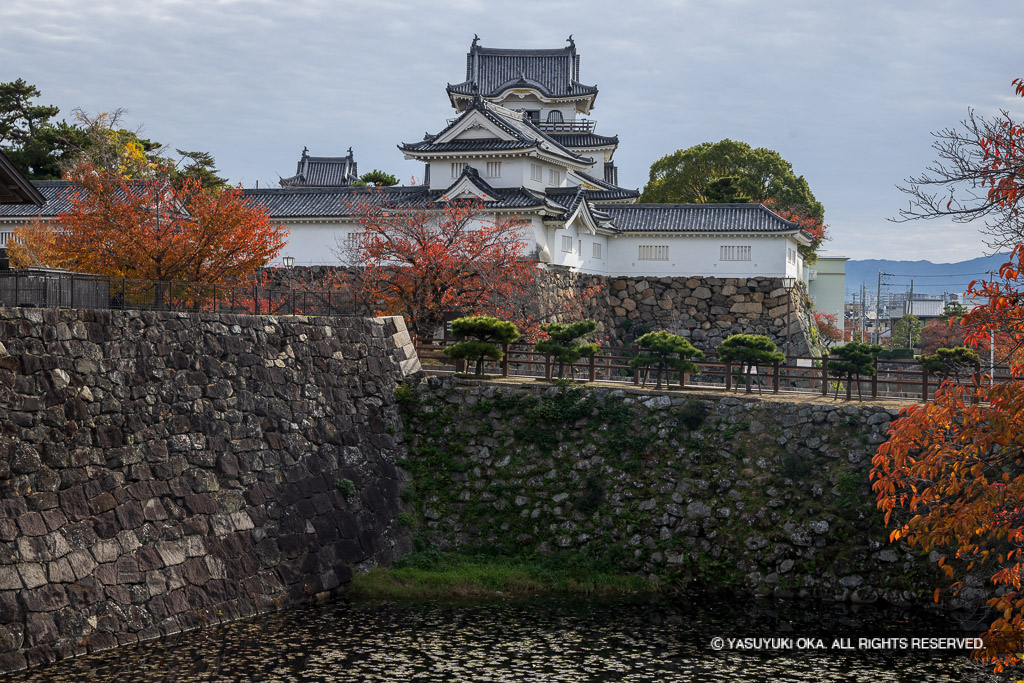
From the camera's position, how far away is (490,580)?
18.6 m

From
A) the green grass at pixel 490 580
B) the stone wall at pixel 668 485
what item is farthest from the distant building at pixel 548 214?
the green grass at pixel 490 580

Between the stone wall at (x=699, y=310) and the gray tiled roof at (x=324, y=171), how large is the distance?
31568 millimetres

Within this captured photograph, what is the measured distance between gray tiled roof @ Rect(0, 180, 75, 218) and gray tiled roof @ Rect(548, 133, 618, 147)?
76.3ft

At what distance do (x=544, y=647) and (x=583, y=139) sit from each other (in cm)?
3769

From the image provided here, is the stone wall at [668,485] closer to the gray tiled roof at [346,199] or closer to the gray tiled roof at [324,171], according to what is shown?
the gray tiled roof at [346,199]

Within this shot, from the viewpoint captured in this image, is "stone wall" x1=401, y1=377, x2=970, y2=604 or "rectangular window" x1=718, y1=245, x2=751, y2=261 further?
"rectangular window" x1=718, y1=245, x2=751, y2=261

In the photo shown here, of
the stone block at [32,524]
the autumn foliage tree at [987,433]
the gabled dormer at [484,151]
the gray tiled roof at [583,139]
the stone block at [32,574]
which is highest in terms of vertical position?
the gray tiled roof at [583,139]

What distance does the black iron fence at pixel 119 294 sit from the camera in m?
15.6

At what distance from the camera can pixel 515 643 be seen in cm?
1543

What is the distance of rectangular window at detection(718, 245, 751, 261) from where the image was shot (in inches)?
1475

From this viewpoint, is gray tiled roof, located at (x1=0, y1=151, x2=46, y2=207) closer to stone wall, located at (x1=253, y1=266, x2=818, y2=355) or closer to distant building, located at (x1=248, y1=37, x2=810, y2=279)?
distant building, located at (x1=248, y1=37, x2=810, y2=279)

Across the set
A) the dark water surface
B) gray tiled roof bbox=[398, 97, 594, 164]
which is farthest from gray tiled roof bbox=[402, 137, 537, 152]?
the dark water surface

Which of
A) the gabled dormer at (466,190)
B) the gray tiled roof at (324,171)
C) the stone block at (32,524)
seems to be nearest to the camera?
the stone block at (32,524)

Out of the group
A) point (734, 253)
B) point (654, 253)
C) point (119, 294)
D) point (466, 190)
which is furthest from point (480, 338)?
point (734, 253)
